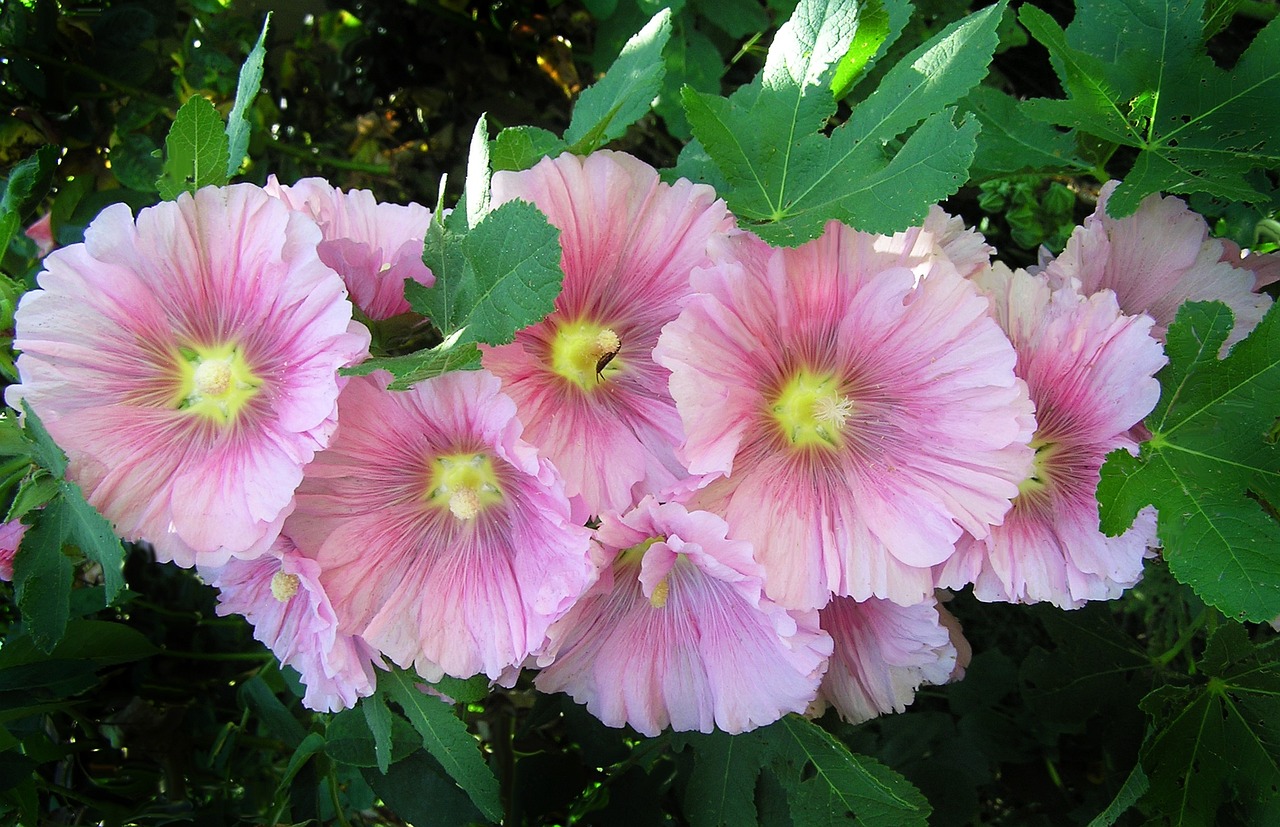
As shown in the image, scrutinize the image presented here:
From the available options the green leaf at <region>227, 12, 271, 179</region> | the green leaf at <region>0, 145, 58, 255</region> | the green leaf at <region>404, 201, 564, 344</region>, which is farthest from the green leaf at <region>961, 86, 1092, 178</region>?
the green leaf at <region>0, 145, 58, 255</region>

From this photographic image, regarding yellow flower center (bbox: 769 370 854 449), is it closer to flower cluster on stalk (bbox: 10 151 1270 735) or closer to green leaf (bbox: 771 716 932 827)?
flower cluster on stalk (bbox: 10 151 1270 735)

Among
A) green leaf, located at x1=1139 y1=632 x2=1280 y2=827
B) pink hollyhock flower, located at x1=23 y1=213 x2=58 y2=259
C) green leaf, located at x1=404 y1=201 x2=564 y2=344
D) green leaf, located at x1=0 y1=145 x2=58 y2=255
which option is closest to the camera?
green leaf, located at x1=404 y1=201 x2=564 y2=344

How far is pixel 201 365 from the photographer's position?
845mm

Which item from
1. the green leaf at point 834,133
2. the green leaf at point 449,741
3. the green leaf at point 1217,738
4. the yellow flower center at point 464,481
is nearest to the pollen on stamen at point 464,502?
the yellow flower center at point 464,481

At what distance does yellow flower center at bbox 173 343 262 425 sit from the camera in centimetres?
84

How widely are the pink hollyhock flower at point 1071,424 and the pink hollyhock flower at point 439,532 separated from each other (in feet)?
1.26

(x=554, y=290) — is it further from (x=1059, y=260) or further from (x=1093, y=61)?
(x=1093, y=61)

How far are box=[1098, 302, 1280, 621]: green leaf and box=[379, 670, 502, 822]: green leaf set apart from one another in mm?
640

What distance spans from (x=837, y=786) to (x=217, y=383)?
2.46ft

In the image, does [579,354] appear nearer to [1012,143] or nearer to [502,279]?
[502,279]

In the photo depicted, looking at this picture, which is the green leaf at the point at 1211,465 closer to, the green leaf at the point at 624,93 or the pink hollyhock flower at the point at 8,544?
the green leaf at the point at 624,93

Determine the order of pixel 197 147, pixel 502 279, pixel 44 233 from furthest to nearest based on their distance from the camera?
pixel 44 233 < pixel 197 147 < pixel 502 279

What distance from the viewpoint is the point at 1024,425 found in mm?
816

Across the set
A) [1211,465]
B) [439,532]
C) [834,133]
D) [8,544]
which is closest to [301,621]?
[439,532]
